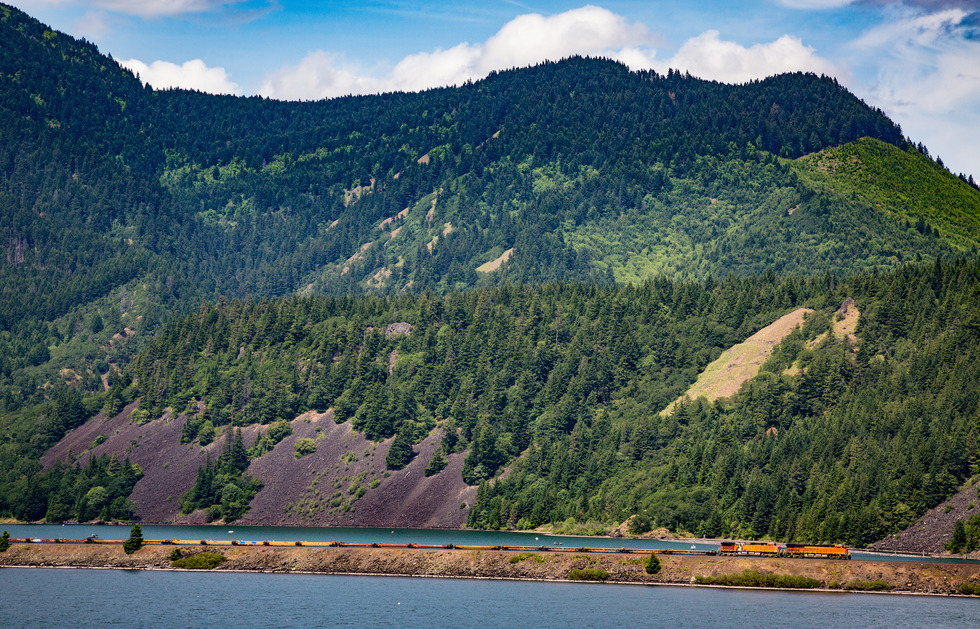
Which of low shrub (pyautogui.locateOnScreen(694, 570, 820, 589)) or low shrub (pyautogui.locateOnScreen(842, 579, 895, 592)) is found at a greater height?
low shrub (pyautogui.locateOnScreen(842, 579, 895, 592))

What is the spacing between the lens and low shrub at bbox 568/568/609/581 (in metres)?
178

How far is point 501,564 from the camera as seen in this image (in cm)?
18475

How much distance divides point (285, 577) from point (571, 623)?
190 feet

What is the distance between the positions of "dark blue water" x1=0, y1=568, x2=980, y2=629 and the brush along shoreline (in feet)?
11.0

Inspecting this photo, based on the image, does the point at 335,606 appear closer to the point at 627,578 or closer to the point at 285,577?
the point at 285,577

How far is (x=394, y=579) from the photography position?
605 ft

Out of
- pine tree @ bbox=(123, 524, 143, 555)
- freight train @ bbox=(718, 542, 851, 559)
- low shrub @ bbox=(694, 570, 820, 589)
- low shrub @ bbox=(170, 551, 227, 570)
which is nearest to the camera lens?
low shrub @ bbox=(694, 570, 820, 589)

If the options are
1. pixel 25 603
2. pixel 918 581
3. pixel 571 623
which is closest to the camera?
pixel 571 623

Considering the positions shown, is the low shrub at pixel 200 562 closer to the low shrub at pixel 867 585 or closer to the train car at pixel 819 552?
the train car at pixel 819 552

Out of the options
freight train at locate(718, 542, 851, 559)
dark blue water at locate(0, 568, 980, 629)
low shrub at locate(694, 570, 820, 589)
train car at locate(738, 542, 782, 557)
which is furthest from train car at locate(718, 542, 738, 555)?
dark blue water at locate(0, 568, 980, 629)

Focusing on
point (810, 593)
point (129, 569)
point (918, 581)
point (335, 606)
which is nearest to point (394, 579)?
point (335, 606)

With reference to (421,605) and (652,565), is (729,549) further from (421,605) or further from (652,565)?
(421,605)

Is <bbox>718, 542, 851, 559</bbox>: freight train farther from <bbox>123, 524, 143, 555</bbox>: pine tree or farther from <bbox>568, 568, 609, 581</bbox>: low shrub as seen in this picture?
<bbox>123, 524, 143, 555</bbox>: pine tree

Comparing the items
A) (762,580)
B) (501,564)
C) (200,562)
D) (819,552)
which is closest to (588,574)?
(501,564)
